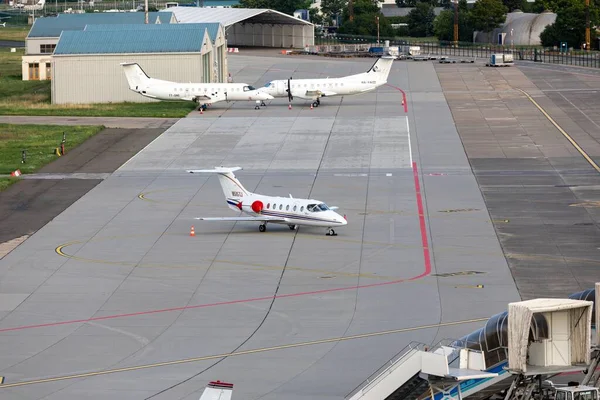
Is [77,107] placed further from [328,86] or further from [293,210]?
[293,210]

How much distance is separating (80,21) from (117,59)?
31510mm

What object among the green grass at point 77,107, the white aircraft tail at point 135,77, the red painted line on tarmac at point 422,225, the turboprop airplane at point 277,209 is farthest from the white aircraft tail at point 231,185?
the white aircraft tail at point 135,77

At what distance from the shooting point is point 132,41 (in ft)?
445

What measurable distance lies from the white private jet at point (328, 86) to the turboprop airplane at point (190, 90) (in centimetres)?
171

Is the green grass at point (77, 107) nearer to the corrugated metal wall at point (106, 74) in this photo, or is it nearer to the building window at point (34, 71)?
the corrugated metal wall at point (106, 74)

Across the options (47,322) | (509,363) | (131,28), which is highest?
(131,28)

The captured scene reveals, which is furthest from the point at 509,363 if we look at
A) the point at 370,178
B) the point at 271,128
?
the point at 271,128

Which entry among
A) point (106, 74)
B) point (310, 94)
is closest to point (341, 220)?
point (310, 94)

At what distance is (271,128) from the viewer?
11338cm

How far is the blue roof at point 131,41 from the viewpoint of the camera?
438 feet

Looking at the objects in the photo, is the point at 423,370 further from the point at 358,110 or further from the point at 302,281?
the point at 358,110

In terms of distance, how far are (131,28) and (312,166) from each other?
5435 cm

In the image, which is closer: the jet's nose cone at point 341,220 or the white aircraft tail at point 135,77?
the jet's nose cone at point 341,220

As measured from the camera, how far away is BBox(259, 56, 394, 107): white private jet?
422ft
